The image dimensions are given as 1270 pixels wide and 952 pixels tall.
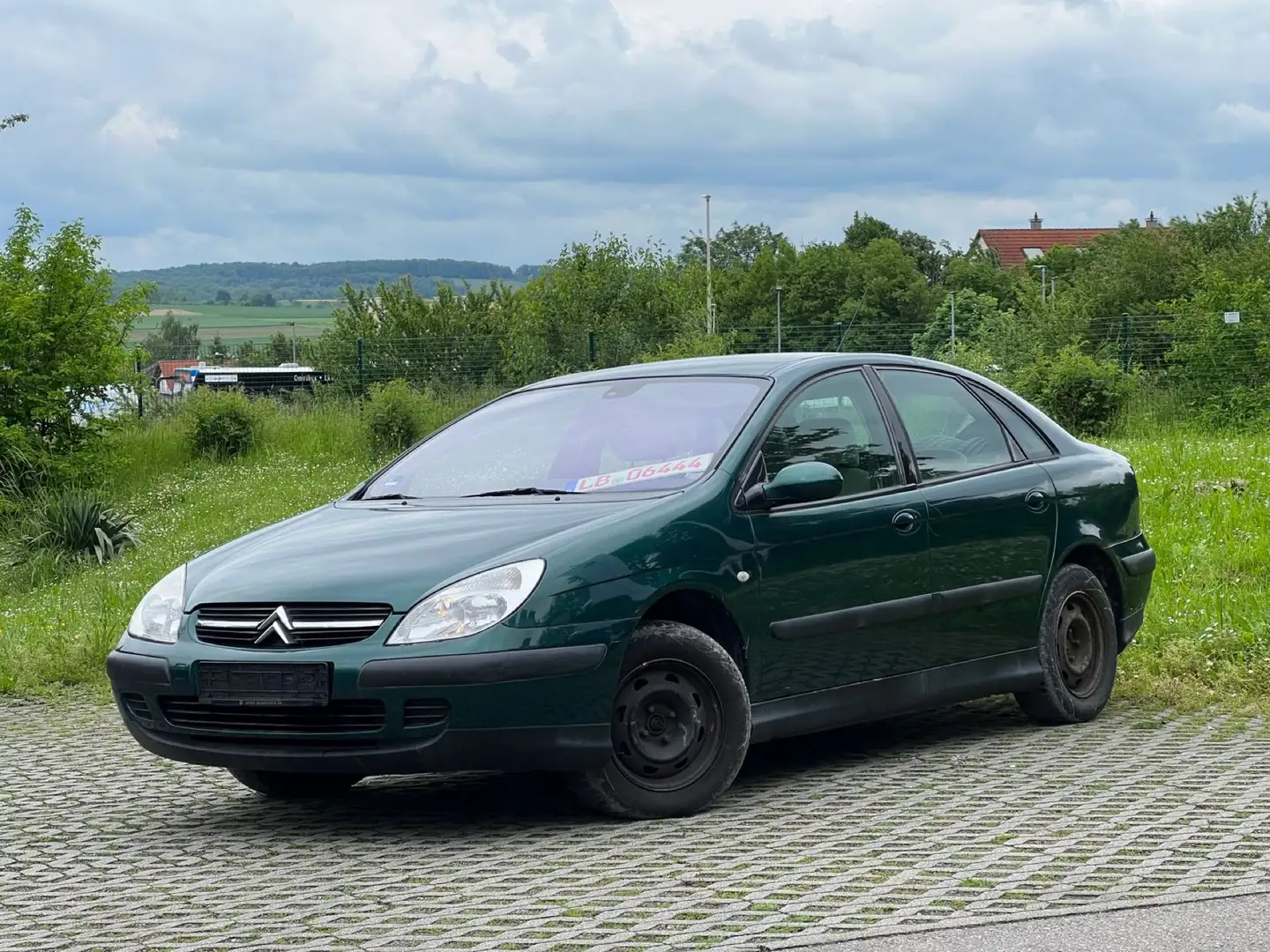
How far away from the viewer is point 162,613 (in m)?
6.59

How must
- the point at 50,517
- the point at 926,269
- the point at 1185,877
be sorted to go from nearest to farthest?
the point at 1185,877
the point at 50,517
the point at 926,269

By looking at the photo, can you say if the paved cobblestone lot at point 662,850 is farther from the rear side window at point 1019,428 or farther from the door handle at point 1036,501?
the rear side window at point 1019,428

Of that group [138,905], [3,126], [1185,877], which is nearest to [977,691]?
[1185,877]

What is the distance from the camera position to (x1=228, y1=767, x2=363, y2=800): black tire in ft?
23.1

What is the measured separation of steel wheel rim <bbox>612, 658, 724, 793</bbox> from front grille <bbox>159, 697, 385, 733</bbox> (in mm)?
811

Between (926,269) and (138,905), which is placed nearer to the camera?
(138,905)

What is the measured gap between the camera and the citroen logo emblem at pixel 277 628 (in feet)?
19.9

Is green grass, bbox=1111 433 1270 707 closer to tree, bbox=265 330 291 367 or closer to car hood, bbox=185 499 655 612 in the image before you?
car hood, bbox=185 499 655 612

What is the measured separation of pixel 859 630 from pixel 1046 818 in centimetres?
116

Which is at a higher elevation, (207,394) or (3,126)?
(3,126)

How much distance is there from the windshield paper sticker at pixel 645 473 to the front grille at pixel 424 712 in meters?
1.23

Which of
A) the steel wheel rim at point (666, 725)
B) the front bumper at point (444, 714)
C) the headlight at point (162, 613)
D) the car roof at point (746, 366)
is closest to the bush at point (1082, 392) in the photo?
the car roof at point (746, 366)

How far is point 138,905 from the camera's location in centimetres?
532

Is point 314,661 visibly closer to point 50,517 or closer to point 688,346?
point 50,517
